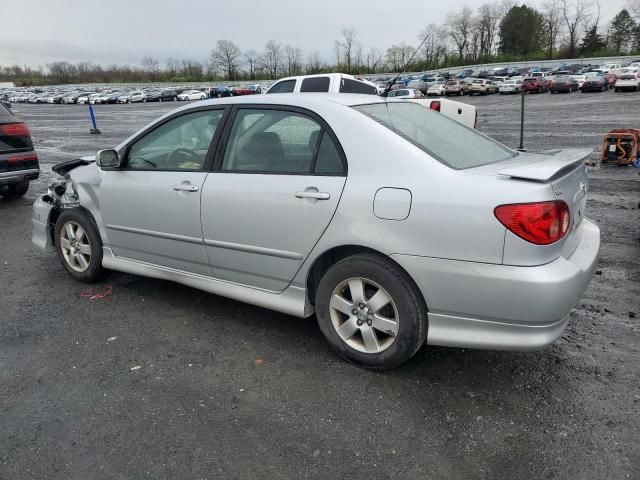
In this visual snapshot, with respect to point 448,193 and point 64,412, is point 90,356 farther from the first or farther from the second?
point 448,193

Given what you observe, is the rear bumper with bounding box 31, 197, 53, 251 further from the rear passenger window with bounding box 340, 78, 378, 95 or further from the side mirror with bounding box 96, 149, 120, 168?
the rear passenger window with bounding box 340, 78, 378, 95

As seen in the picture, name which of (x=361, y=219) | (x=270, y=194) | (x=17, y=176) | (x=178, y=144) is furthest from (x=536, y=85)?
(x=361, y=219)

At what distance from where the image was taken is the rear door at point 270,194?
3070mm

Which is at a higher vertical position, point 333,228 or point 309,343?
point 333,228

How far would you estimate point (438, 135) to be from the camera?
10.7ft

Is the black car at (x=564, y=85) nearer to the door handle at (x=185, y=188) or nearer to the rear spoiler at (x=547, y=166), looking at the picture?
the rear spoiler at (x=547, y=166)

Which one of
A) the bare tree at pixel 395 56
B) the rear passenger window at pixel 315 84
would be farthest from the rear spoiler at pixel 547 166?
the bare tree at pixel 395 56

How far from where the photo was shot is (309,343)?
3.49m

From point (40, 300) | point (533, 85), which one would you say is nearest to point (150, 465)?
point (40, 300)

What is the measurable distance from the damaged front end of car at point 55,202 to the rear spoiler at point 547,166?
3623 millimetres

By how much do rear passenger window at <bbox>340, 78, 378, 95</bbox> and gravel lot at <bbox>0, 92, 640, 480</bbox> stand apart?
8664 millimetres

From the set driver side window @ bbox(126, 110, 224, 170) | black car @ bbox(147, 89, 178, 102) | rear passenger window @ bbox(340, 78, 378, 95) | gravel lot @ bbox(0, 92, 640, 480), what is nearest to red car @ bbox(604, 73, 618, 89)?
rear passenger window @ bbox(340, 78, 378, 95)

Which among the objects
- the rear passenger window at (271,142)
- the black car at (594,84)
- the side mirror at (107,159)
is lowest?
the side mirror at (107,159)

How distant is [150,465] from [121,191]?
2349 mm
